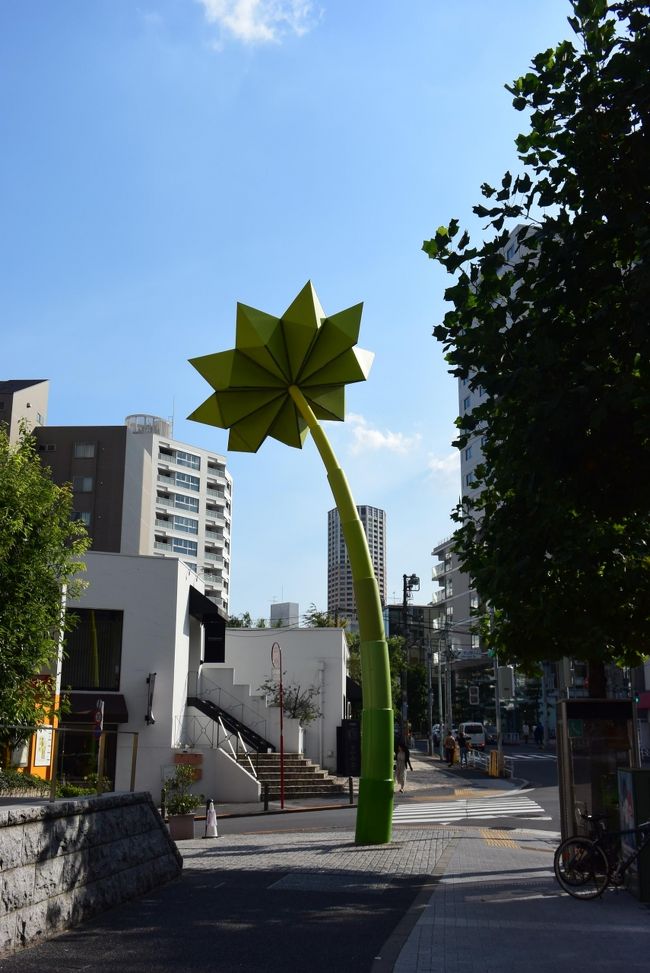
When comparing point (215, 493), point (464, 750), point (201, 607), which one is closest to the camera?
point (201, 607)

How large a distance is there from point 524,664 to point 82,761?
22.8ft

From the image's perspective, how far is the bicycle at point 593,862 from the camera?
10.2 m

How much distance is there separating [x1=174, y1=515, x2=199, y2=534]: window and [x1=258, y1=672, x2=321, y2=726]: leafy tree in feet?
211

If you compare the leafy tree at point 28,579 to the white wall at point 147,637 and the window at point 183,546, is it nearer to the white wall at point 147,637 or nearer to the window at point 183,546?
the white wall at point 147,637

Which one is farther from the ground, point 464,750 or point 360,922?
point 360,922

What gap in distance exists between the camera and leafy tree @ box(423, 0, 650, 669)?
10508 mm

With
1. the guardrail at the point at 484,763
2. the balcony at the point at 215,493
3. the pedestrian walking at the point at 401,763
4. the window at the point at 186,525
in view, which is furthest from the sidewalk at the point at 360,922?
the balcony at the point at 215,493

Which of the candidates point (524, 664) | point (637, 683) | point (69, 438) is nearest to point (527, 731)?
point (637, 683)

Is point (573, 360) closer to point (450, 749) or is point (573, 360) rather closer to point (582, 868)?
point (582, 868)

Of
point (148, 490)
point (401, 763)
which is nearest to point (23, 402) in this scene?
point (148, 490)

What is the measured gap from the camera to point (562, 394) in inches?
404

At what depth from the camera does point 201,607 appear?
3300 centimetres

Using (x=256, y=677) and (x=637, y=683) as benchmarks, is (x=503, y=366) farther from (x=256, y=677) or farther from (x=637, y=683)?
(x=637, y=683)

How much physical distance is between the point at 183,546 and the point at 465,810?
78709 mm
